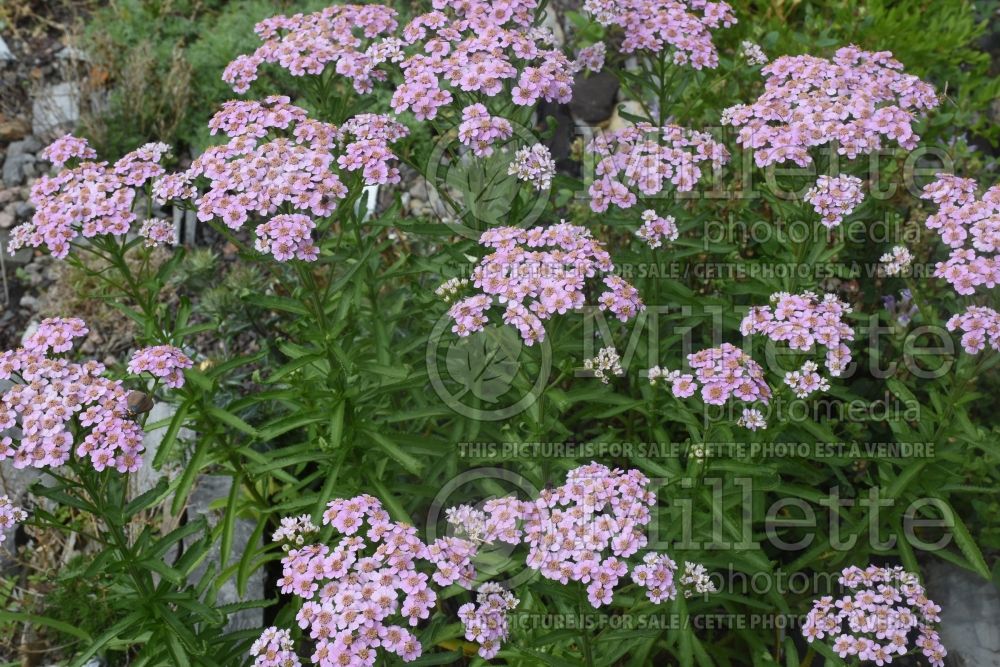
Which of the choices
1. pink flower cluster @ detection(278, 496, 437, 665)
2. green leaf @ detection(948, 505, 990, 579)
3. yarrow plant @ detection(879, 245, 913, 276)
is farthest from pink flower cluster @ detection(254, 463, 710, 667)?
yarrow plant @ detection(879, 245, 913, 276)

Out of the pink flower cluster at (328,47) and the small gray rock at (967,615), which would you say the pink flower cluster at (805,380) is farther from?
the pink flower cluster at (328,47)

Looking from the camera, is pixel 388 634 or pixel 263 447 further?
pixel 263 447

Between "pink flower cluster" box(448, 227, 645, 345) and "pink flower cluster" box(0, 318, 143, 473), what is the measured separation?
129cm

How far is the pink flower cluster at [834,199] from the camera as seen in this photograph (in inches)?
156

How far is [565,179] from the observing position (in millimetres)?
4637

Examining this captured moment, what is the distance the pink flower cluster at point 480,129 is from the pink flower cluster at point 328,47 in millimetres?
647

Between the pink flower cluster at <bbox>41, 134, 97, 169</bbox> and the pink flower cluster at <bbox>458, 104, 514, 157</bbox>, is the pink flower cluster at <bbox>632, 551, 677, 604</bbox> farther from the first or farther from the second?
the pink flower cluster at <bbox>41, 134, 97, 169</bbox>

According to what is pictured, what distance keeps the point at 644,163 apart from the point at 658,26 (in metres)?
0.83

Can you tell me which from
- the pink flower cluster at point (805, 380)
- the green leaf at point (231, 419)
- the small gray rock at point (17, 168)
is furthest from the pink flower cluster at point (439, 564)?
the small gray rock at point (17, 168)

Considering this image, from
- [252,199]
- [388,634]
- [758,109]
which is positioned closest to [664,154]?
[758,109]

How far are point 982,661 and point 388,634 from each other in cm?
281

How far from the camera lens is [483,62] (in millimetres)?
4117

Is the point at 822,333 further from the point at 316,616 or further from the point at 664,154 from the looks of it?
the point at 316,616

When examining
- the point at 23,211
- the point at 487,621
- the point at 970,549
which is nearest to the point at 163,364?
the point at 487,621
